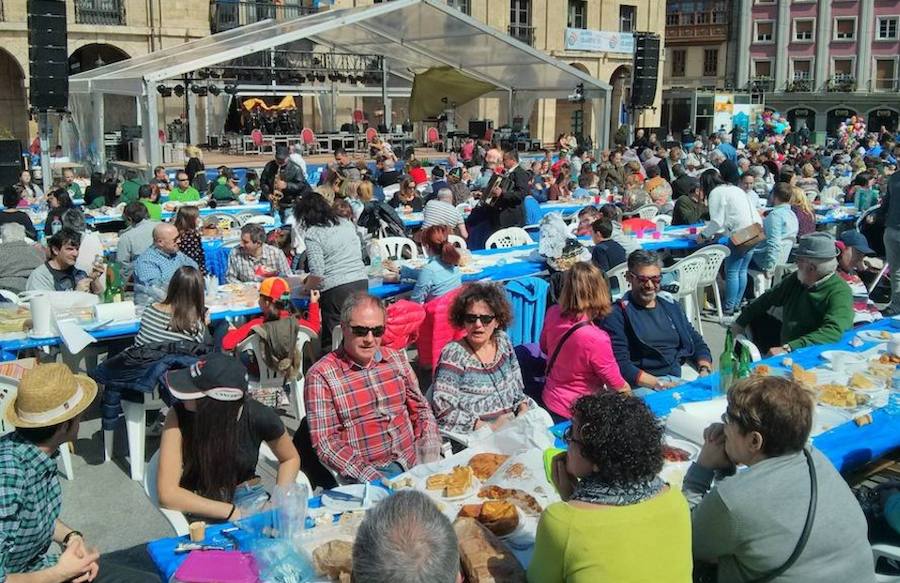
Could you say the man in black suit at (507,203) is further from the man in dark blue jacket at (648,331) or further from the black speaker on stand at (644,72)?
the black speaker on stand at (644,72)

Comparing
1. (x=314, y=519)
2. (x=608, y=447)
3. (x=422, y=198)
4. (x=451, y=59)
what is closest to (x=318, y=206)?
(x=314, y=519)

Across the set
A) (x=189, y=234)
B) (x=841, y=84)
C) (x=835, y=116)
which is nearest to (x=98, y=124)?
(x=189, y=234)

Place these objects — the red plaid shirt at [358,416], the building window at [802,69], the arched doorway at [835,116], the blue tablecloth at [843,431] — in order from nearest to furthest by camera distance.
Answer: the blue tablecloth at [843,431] < the red plaid shirt at [358,416] < the arched doorway at [835,116] < the building window at [802,69]

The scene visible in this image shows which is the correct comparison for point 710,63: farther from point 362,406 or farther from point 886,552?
point 886,552

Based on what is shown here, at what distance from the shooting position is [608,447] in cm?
236

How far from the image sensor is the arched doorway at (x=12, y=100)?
2508 cm

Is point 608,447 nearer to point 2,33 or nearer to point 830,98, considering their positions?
point 2,33

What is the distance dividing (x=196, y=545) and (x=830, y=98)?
5310 cm

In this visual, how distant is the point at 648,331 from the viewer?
4.74 meters

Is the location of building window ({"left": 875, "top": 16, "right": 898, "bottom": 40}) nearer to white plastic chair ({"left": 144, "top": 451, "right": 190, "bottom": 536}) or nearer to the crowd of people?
the crowd of people

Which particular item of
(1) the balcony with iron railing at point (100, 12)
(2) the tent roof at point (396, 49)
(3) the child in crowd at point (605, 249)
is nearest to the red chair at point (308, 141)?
(2) the tent roof at point (396, 49)

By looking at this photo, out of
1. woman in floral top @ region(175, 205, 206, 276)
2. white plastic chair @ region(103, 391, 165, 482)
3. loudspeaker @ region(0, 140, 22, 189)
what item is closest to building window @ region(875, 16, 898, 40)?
loudspeaker @ region(0, 140, 22, 189)

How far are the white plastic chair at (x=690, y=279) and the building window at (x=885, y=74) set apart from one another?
47.3m

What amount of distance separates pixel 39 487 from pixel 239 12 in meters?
25.9
